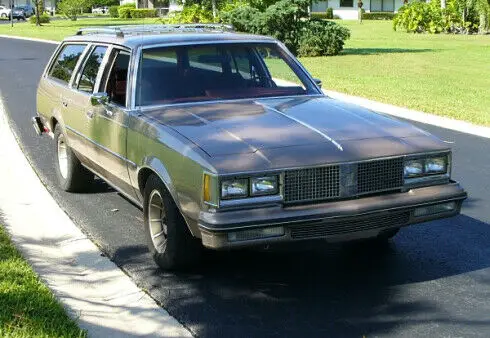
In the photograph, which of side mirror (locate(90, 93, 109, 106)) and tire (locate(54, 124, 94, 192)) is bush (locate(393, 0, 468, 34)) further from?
side mirror (locate(90, 93, 109, 106))

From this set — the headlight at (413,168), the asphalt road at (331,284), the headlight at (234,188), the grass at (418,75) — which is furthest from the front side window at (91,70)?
the grass at (418,75)

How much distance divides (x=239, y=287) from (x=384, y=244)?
4.79ft

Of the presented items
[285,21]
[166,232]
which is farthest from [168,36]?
[285,21]

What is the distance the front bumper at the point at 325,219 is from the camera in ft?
15.6

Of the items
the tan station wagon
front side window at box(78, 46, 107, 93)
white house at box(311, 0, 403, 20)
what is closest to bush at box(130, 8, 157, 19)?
white house at box(311, 0, 403, 20)

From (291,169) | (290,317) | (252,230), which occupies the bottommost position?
(290,317)

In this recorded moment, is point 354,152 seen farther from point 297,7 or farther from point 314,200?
point 297,7

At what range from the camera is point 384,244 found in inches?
246

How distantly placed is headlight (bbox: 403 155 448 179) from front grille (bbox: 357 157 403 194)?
0.24ft

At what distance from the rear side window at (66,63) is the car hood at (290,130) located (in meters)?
2.21

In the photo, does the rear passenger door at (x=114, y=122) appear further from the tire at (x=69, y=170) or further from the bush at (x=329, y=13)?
the bush at (x=329, y=13)

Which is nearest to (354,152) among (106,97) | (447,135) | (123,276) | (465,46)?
(123,276)

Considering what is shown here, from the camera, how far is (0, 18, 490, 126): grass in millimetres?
15641

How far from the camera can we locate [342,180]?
499 centimetres
